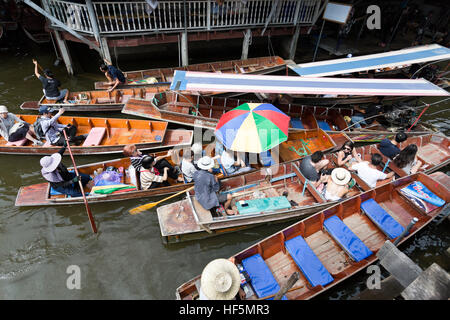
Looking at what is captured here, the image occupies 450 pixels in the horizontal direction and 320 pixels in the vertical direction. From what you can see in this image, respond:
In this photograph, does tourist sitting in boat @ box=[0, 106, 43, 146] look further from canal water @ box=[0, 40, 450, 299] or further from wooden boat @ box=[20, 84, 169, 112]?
wooden boat @ box=[20, 84, 169, 112]

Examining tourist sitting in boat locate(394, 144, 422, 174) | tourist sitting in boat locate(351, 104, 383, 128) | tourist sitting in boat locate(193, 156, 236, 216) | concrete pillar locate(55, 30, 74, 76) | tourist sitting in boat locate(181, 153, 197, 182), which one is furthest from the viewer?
concrete pillar locate(55, 30, 74, 76)

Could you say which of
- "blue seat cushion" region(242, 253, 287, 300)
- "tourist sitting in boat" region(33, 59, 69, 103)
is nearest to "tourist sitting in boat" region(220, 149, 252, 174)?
"blue seat cushion" region(242, 253, 287, 300)

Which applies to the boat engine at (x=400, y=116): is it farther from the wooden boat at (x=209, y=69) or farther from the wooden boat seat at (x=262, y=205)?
the wooden boat seat at (x=262, y=205)

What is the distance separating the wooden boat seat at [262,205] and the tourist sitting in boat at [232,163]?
50.1 inches

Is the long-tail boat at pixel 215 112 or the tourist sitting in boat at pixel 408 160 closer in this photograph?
the tourist sitting in boat at pixel 408 160

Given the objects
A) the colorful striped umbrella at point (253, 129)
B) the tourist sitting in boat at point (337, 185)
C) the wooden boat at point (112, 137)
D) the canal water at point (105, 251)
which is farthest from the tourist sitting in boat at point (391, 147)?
the wooden boat at point (112, 137)

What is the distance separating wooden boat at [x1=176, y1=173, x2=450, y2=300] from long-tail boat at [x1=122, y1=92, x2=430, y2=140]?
3940mm

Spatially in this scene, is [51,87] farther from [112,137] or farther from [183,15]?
[183,15]

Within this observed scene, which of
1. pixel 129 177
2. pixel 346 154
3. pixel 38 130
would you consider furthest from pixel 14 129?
pixel 346 154

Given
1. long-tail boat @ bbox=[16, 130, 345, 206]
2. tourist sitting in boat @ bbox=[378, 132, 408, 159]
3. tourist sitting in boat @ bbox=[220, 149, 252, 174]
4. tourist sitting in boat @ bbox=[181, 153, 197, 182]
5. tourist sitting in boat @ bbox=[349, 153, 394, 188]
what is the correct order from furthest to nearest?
tourist sitting in boat @ bbox=[378, 132, 408, 159] < tourist sitting in boat @ bbox=[220, 149, 252, 174] < tourist sitting in boat @ bbox=[349, 153, 394, 188] < long-tail boat @ bbox=[16, 130, 345, 206] < tourist sitting in boat @ bbox=[181, 153, 197, 182]

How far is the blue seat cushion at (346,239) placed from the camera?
6.20 meters

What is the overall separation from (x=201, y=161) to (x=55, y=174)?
421 centimetres

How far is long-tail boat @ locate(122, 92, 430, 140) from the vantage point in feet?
34.7

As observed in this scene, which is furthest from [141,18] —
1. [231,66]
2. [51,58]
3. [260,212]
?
[260,212]
